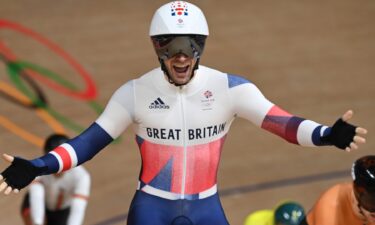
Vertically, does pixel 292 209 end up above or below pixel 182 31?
below

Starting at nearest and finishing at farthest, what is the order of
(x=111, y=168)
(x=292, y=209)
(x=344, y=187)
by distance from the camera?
(x=344, y=187), (x=292, y=209), (x=111, y=168)

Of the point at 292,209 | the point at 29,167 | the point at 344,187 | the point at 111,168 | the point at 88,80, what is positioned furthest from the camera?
the point at 88,80

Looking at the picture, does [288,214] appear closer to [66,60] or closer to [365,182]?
[365,182]

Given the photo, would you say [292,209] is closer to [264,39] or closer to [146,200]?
[146,200]

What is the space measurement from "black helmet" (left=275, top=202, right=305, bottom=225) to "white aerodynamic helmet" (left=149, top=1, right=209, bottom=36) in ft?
6.34

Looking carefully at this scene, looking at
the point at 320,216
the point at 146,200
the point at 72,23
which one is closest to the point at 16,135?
the point at 72,23

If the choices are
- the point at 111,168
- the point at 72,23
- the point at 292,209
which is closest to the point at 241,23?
the point at 72,23

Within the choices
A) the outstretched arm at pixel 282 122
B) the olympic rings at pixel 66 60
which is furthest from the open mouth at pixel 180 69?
the olympic rings at pixel 66 60

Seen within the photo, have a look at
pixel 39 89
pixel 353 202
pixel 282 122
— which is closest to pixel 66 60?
pixel 39 89

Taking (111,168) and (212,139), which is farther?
(111,168)

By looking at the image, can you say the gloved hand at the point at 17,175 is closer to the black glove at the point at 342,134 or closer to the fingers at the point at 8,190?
the fingers at the point at 8,190

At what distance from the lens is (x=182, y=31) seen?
4121 millimetres

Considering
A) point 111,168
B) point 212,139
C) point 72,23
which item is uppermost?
point 212,139

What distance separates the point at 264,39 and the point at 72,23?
2.34m
